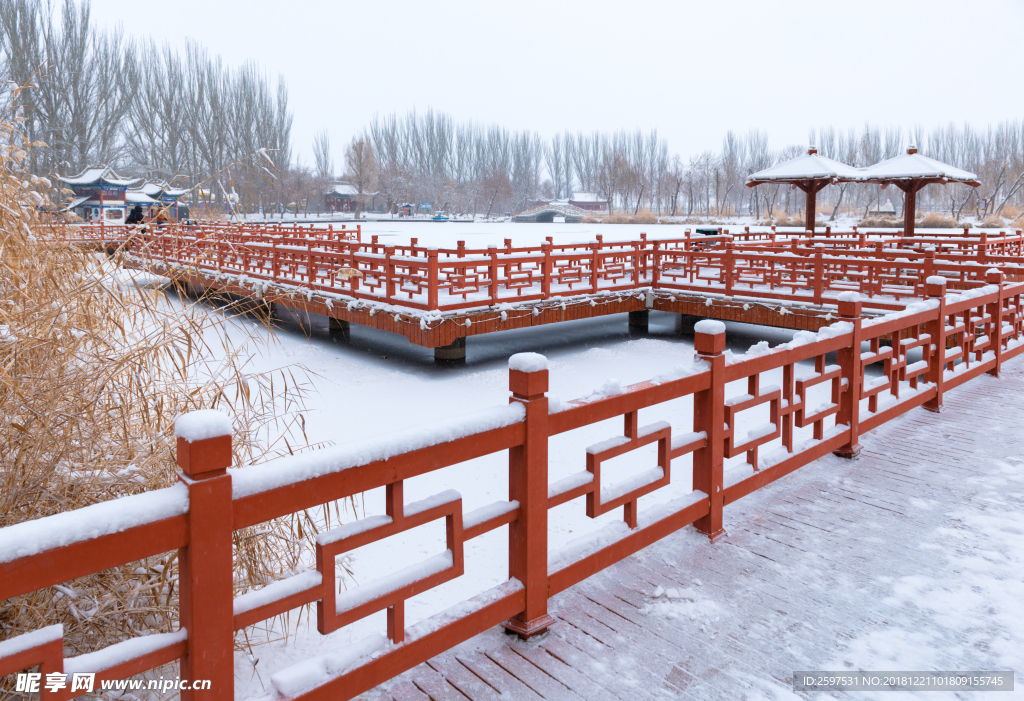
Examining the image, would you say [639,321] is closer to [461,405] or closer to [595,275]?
[595,275]

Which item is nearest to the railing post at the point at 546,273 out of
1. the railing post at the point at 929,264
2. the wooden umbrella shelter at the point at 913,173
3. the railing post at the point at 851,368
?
the railing post at the point at 929,264

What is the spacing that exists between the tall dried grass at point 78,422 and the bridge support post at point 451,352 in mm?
6154

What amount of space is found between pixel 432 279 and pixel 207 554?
7.26m

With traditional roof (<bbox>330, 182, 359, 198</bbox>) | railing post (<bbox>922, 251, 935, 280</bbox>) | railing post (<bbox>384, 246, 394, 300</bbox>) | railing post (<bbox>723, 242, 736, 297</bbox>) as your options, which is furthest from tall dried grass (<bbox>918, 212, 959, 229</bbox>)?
traditional roof (<bbox>330, 182, 359, 198</bbox>)

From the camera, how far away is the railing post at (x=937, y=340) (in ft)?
15.0

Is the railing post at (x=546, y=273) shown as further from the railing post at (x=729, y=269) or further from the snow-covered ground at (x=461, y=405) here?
the railing post at (x=729, y=269)

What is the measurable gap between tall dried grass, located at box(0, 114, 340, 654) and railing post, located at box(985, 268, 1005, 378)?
5335mm

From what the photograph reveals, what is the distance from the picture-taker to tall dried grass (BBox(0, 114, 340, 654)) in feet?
7.77

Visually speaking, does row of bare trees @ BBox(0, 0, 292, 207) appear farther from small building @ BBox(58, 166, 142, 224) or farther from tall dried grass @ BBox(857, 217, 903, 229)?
tall dried grass @ BBox(857, 217, 903, 229)

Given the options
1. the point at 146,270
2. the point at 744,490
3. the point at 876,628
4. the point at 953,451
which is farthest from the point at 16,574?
the point at 953,451

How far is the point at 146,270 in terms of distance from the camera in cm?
306

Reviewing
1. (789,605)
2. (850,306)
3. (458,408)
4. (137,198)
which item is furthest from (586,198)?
(789,605)

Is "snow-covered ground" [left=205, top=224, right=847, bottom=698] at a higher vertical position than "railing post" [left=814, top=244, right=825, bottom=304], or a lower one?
lower

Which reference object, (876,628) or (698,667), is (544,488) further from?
(876,628)
